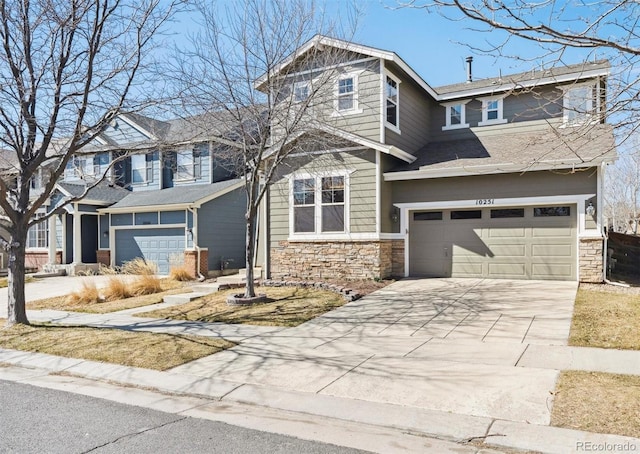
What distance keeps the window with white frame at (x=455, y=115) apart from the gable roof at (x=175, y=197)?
866 centimetres

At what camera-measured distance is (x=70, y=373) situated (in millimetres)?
6883

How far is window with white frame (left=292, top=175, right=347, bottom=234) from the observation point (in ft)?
48.1

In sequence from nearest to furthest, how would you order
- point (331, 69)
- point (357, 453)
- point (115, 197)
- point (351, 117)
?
point (357, 453), point (331, 69), point (351, 117), point (115, 197)

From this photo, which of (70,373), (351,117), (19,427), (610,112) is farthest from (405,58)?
(19,427)

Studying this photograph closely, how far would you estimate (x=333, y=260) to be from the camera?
14.7 m

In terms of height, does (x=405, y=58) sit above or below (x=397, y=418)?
above

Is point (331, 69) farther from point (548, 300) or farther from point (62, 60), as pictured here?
point (548, 300)

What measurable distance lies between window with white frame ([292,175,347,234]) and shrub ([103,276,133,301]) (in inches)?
206

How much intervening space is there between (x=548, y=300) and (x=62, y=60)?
11071 millimetres

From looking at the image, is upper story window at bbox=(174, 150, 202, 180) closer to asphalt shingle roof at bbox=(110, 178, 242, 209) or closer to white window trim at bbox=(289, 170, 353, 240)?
asphalt shingle roof at bbox=(110, 178, 242, 209)

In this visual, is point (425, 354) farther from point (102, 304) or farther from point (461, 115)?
point (461, 115)

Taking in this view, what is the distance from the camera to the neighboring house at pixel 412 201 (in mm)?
12961

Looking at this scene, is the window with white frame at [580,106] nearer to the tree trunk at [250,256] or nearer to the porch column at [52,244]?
the tree trunk at [250,256]

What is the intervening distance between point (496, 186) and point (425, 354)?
7980 mm
